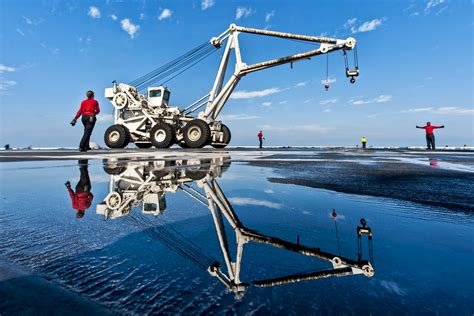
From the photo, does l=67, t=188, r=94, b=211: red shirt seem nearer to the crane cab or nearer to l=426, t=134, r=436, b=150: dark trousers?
the crane cab

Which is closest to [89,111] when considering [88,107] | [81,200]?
[88,107]

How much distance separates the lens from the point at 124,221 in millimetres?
1568

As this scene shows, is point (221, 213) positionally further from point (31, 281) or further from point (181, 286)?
point (31, 281)

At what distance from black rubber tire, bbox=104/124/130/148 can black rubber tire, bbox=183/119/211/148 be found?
3.44 m

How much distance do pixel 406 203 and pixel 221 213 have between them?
1532 millimetres

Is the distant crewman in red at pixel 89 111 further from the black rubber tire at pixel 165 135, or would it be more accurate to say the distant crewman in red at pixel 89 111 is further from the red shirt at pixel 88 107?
the black rubber tire at pixel 165 135

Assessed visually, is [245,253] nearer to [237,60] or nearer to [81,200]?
[81,200]

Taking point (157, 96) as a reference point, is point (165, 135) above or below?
below

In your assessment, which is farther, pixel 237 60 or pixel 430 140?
pixel 430 140

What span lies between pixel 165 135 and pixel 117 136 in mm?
2992

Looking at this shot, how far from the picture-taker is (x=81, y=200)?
2139 millimetres

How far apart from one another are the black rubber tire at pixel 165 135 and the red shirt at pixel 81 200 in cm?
1072

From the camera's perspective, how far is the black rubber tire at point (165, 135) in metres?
13.0

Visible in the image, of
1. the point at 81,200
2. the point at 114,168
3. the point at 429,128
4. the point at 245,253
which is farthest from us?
the point at 429,128
